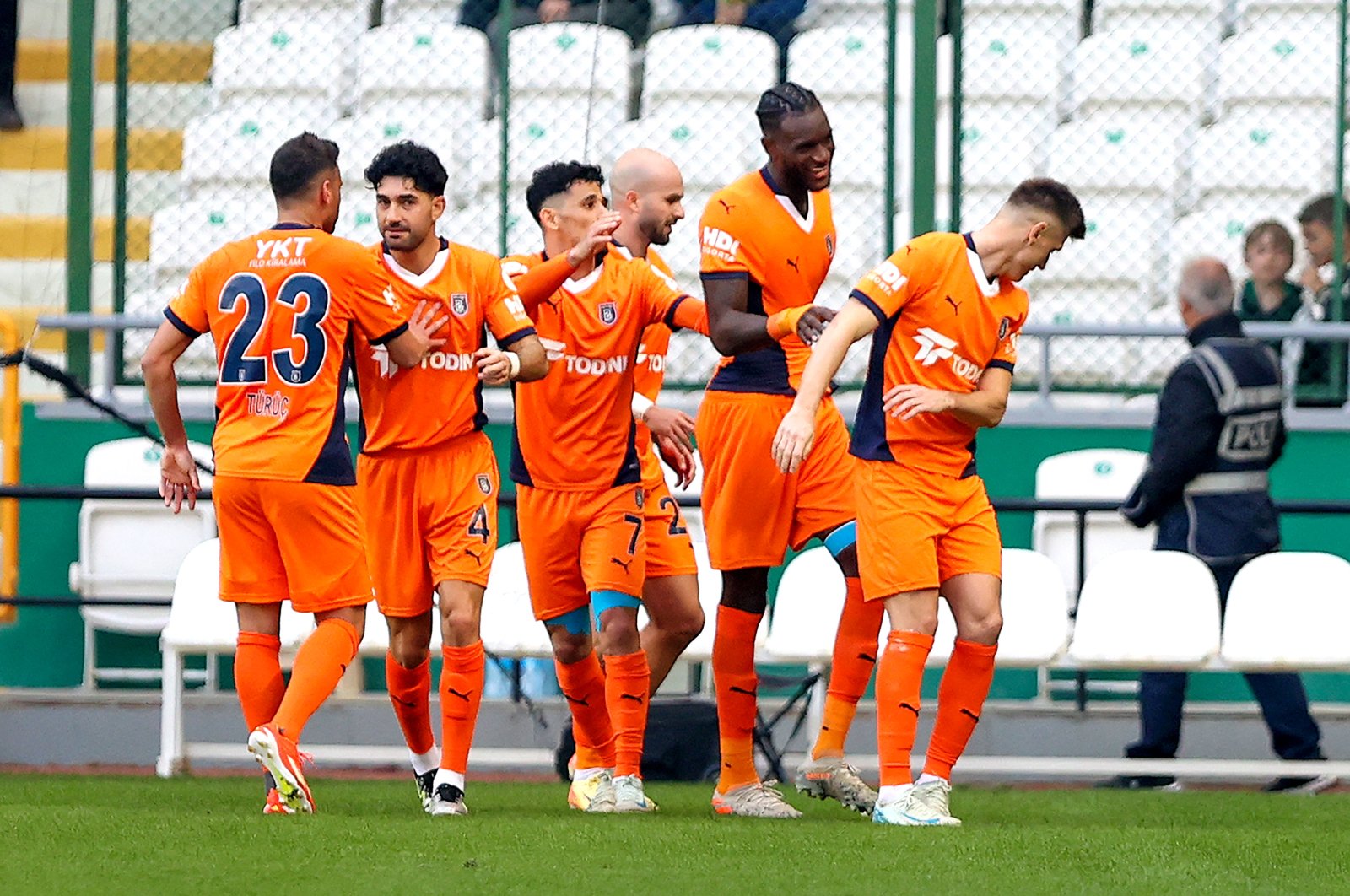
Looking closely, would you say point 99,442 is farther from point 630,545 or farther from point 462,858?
point 462,858

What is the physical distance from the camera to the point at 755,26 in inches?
432

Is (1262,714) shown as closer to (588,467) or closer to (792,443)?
(588,467)

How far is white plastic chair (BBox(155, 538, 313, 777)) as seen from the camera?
8172 mm

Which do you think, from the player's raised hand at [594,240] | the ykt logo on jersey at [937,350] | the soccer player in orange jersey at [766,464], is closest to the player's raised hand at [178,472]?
the player's raised hand at [594,240]

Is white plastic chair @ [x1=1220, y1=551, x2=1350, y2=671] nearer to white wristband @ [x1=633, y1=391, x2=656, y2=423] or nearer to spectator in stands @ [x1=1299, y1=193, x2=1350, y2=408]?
spectator in stands @ [x1=1299, y1=193, x2=1350, y2=408]

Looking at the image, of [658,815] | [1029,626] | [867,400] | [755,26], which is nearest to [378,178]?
[867,400]

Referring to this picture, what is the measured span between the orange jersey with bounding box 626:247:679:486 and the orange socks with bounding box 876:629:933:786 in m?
1.21

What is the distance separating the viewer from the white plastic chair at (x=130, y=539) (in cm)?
925

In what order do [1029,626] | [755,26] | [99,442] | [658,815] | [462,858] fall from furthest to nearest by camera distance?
[755,26] → [99,442] → [1029,626] → [658,815] → [462,858]

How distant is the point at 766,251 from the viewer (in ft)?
21.4

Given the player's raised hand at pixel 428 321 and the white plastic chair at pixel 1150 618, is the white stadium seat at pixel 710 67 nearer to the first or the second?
the white plastic chair at pixel 1150 618

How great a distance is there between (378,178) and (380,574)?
46.7 inches

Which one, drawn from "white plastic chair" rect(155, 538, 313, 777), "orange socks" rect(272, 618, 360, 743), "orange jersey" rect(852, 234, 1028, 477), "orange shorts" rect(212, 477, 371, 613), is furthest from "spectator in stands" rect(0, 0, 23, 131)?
"orange jersey" rect(852, 234, 1028, 477)

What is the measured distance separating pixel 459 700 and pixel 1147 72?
6118 millimetres
